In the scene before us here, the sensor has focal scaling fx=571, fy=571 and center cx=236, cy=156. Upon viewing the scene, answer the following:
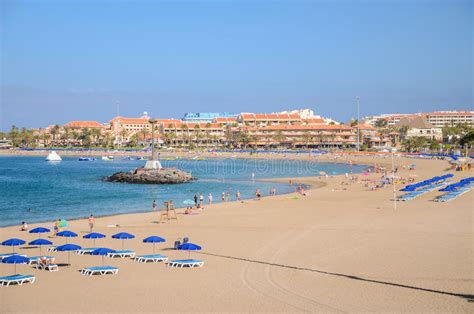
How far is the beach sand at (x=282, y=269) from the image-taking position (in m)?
13.8

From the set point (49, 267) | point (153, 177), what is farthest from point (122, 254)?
point (153, 177)

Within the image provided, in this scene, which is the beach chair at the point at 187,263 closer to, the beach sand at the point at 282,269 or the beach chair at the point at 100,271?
the beach sand at the point at 282,269

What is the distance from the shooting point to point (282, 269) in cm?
1712

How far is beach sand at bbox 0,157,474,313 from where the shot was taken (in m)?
13.8

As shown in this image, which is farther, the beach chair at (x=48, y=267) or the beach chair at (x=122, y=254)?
the beach chair at (x=122, y=254)

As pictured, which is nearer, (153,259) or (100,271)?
(100,271)

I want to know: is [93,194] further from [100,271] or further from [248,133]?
[248,133]

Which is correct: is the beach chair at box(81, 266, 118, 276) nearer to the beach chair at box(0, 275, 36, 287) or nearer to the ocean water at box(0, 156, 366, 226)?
the beach chair at box(0, 275, 36, 287)

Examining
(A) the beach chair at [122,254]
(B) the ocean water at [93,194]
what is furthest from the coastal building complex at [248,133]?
(A) the beach chair at [122,254]

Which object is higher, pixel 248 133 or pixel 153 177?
pixel 248 133

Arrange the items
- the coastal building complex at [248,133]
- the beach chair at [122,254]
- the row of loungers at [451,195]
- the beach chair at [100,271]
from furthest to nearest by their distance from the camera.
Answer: the coastal building complex at [248,133] < the row of loungers at [451,195] < the beach chair at [122,254] < the beach chair at [100,271]

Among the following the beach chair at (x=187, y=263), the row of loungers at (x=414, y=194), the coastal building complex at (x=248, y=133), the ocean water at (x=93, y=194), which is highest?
the coastal building complex at (x=248, y=133)

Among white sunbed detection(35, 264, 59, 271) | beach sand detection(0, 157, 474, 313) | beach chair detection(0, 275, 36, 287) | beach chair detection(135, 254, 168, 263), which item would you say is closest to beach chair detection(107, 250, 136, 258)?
beach sand detection(0, 157, 474, 313)

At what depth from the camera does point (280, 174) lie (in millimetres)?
66250
